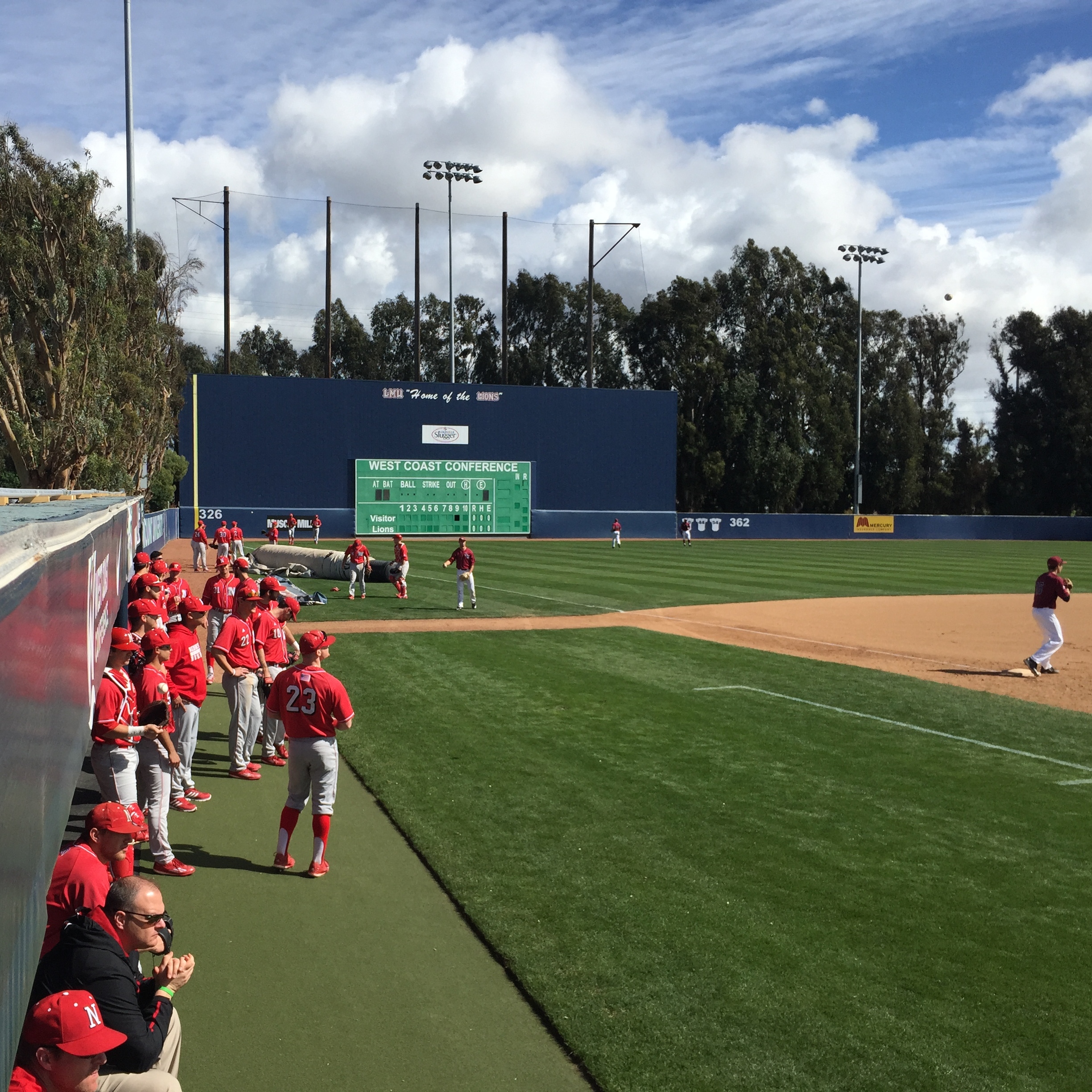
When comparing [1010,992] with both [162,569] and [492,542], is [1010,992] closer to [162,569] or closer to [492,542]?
[162,569]

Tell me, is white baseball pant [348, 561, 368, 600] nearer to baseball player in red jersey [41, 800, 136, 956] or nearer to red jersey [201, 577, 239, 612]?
red jersey [201, 577, 239, 612]

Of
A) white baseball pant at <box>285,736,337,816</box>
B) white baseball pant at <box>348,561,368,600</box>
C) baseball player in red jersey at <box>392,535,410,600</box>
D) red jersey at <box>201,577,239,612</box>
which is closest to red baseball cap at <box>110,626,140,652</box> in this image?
white baseball pant at <box>285,736,337,816</box>

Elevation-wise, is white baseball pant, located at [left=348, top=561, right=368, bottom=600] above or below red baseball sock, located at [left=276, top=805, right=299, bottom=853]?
above

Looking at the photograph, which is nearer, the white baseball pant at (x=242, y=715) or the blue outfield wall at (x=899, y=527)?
the white baseball pant at (x=242, y=715)

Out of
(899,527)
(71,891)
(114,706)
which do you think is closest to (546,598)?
(114,706)

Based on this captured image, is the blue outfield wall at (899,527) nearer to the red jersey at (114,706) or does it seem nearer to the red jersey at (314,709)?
the red jersey at (314,709)

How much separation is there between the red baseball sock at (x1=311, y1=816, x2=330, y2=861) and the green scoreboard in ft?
138

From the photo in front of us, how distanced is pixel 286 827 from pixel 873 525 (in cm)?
5485

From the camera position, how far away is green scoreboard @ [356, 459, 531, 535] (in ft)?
161

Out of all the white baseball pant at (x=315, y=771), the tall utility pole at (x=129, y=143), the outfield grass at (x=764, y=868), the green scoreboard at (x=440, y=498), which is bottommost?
the outfield grass at (x=764, y=868)

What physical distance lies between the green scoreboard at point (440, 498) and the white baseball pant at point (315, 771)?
4201 cm

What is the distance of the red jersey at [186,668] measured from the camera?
815cm

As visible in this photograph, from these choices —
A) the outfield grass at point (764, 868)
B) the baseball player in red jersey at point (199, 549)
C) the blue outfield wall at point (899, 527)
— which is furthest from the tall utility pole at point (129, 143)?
the blue outfield wall at point (899, 527)

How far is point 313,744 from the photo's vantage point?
7.07 m
